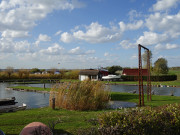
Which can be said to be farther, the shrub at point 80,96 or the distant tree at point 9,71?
the distant tree at point 9,71

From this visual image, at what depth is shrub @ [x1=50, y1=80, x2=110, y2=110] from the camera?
11.9 meters

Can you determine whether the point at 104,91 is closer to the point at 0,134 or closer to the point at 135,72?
the point at 0,134

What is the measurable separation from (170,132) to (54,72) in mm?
57115

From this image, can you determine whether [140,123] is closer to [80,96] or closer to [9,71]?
[80,96]

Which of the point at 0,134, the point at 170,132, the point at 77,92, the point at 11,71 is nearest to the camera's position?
the point at 0,134

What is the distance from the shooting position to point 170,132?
4898 mm

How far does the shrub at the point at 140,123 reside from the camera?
4.46 m

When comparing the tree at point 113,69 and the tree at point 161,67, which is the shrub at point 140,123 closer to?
the tree at point 161,67

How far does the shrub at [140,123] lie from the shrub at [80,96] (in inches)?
278

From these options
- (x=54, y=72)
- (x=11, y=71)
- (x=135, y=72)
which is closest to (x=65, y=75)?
(x=54, y=72)

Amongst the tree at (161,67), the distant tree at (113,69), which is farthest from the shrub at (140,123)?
the distant tree at (113,69)

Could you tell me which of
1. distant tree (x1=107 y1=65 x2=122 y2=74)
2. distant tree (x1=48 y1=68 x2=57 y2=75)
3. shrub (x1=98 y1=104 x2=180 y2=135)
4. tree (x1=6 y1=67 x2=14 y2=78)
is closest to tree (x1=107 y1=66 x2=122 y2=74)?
distant tree (x1=107 y1=65 x2=122 y2=74)

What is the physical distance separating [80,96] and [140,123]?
24.9 feet

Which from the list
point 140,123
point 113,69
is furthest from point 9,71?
point 140,123
